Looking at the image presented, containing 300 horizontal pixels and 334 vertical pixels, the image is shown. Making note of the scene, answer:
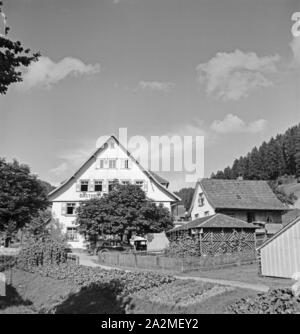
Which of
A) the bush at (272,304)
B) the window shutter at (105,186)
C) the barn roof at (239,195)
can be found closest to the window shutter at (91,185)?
the window shutter at (105,186)

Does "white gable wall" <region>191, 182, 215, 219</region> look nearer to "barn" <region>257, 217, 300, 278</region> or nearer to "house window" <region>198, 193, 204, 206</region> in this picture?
"house window" <region>198, 193, 204, 206</region>

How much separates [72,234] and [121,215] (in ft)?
38.6

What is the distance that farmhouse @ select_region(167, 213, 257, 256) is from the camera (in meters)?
28.4

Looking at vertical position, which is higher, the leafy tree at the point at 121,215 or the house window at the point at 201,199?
the house window at the point at 201,199

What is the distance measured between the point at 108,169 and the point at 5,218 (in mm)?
14377

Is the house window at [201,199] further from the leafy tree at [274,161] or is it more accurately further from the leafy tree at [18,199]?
the leafy tree at [274,161]

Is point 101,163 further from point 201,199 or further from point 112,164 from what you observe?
point 201,199

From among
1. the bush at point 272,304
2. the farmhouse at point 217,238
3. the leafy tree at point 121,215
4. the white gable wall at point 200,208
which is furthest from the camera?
the white gable wall at point 200,208

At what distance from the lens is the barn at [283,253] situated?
674 inches

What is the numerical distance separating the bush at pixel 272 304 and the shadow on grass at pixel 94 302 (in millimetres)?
5600

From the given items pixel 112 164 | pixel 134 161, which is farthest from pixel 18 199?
pixel 134 161

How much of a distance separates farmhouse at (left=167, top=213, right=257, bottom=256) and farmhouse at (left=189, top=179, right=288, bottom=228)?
14.0 meters
